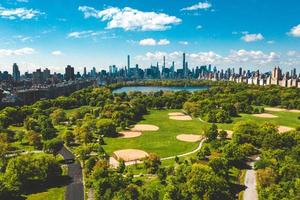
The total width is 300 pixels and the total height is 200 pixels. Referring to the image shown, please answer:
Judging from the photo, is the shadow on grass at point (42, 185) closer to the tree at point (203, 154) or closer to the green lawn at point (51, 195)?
the green lawn at point (51, 195)

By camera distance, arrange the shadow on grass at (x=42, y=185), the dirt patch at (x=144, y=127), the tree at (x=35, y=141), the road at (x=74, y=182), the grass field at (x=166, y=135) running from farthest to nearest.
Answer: the dirt patch at (x=144, y=127), the grass field at (x=166, y=135), the tree at (x=35, y=141), the shadow on grass at (x=42, y=185), the road at (x=74, y=182)

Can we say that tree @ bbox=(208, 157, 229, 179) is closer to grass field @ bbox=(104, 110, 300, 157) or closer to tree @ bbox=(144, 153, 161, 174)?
tree @ bbox=(144, 153, 161, 174)

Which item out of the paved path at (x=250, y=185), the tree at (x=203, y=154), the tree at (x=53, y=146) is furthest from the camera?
the tree at (x=53, y=146)

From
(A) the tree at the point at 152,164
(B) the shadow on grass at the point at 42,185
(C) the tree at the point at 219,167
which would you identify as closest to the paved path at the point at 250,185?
(C) the tree at the point at 219,167

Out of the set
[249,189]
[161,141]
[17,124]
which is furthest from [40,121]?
[249,189]

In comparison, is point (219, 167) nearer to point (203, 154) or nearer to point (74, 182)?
point (203, 154)

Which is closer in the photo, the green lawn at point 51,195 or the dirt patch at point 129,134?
the green lawn at point 51,195
